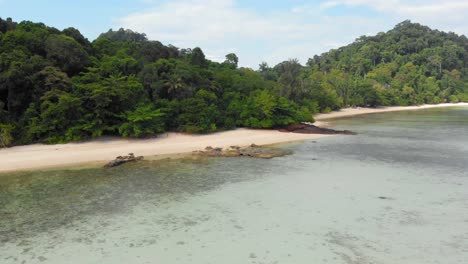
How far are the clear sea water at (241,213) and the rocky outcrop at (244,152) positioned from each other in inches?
91.0

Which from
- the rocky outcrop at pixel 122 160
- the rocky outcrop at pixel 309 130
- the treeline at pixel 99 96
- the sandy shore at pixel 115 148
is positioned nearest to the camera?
the rocky outcrop at pixel 122 160

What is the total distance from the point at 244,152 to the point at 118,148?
928 centimetres

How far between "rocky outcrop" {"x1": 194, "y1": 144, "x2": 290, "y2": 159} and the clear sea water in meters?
2.31

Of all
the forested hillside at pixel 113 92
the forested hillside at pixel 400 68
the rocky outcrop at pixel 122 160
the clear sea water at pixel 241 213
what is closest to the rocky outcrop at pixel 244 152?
the clear sea water at pixel 241 213

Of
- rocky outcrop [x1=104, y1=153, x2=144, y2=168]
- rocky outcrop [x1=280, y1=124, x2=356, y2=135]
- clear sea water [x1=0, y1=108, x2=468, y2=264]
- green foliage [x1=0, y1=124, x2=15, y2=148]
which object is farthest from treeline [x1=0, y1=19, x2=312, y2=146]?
clear sea water [x1=0, y1=108, x2=468, y2=264]

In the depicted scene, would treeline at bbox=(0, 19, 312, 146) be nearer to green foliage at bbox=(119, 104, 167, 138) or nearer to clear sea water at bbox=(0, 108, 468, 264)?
green foliage at bbox=(119, 104, 167, 138)

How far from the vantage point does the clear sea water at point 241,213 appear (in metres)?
10.2

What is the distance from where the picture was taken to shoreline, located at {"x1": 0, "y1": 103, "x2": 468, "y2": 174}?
21.9 metres

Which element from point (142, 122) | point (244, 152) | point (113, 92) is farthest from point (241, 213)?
point (113, 92)

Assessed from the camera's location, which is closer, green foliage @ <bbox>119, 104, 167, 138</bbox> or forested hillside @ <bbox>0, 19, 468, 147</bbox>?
forested hillside @ <bbox>0, 19, 468, 147</bbox>

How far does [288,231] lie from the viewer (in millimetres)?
11742

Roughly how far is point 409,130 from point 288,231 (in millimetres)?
34447

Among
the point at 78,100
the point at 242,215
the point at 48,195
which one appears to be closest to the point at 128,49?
the point at 78,100

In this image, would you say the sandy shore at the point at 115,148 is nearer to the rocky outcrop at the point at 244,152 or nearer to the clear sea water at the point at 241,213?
the rocky outcrop at the point at 244,152
